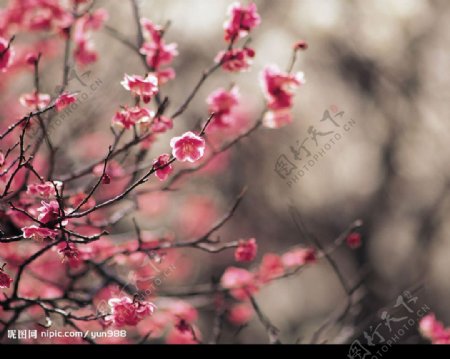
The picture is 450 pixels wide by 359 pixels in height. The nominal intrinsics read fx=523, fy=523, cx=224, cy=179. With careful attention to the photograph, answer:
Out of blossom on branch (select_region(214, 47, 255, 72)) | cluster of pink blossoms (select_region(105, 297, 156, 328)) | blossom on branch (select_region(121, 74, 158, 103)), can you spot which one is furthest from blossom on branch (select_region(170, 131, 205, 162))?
blossom on branch (select_region(214, 47, 255, 72))

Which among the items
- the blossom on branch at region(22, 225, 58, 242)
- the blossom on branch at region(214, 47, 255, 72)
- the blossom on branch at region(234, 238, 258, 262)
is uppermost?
the blossom on branch at region(214, 47, 255, 72)

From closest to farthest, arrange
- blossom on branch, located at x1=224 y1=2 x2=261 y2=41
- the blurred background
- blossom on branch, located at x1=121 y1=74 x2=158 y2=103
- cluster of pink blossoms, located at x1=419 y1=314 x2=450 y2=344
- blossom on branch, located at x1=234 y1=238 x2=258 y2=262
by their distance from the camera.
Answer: blossom on branch, located at x1=121 y1=74 x2=158 y2=103, blossom on branch, located at x1=224 y1=2 x2=261 y2=41, blossom on branch, located at x1=234 y1=238 x2=258 y2=262, cluster of pink blossoms, located at x1=419 y1=314 x2=450 y2=344, the blurred background

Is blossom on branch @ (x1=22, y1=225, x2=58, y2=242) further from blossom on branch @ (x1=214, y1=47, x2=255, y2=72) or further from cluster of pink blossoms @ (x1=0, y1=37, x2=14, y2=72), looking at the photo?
blossom on branch @ (x1=214, y1=47, x2=255, y2=72)

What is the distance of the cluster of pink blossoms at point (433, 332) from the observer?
3.90 metres

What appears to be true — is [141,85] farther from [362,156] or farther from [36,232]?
[362,156]

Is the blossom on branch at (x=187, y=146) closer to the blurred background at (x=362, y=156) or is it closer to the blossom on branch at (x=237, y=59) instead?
the blossom on branch at (x=237, y=59)

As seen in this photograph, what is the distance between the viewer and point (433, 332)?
3.98 meters

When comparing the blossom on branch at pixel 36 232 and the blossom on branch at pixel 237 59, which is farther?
the blossom on branch at pixel 237 59

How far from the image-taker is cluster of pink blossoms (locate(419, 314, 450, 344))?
12.8 ft

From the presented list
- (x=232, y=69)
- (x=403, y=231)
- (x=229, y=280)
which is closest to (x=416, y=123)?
(x=403, y=231)

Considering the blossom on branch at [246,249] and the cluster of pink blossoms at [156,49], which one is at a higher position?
the cluster of pink blossoms at [156,49]

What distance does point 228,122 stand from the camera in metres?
3.88

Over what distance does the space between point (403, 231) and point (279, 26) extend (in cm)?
474

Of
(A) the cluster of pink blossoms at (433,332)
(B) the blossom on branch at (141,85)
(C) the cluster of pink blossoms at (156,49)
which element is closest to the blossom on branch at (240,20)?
(C) the cluster of pink blossoms at (156,49)
